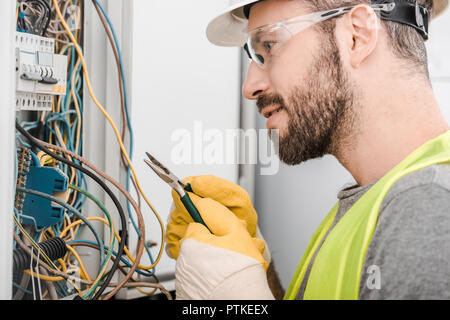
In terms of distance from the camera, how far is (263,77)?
958 mm

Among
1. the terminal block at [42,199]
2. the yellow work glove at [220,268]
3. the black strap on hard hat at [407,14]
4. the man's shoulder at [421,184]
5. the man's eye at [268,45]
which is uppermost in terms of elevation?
the black strap on hard hat at [407,14]

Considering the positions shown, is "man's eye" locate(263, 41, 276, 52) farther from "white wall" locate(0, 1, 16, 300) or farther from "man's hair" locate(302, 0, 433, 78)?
"white wall" locate(0, 1, 16, 300)

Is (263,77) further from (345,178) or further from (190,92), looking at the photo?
(345,178)

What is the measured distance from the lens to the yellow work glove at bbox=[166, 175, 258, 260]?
40.3 inches

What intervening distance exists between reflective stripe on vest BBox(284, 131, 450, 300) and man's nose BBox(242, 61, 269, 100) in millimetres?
367

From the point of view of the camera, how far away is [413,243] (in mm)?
546

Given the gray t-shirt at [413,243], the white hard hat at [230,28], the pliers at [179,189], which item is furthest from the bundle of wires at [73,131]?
the gray t-shirt at [413,243]

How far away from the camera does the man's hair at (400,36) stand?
82cm

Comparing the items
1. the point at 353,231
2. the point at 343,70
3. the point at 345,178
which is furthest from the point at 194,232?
the point at 345,178

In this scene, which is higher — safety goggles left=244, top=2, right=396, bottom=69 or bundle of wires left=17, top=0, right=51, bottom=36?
bundle of wires left=17, top=0, right=51, bottom=36

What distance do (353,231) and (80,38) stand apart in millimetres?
916

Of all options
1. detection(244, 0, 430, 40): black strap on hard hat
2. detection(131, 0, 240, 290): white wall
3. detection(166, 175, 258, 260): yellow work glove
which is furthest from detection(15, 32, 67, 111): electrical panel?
detection(244, 0, 430, 40): black strap on hard hat

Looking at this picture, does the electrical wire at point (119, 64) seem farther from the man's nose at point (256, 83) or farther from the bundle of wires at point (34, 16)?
the man's nose at point (256, 83)

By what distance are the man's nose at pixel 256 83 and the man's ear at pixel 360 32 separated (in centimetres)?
20
